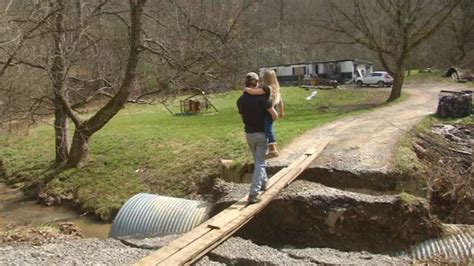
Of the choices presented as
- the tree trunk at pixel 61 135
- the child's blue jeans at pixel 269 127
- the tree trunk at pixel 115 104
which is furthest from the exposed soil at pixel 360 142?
the tree trunk at pixel 61 135

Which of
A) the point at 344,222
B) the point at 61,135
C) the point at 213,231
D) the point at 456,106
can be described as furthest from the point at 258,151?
the point at 456,106

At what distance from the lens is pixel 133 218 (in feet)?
35.9

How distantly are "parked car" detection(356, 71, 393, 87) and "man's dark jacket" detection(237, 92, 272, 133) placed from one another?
4249 centimetres

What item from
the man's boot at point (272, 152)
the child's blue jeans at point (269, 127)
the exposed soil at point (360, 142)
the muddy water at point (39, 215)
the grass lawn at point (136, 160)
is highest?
the child's blue jeans at point (269, 127)

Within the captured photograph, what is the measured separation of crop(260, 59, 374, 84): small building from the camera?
57.7 meters

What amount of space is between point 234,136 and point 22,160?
10.0 m

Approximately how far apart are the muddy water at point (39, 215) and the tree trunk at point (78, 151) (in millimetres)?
2205

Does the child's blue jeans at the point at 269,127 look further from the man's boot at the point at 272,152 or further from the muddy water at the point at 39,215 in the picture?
the muddy water at the point at 39,215

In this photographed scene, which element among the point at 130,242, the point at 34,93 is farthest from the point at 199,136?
the point at 130,242

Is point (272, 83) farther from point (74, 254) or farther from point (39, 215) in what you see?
point (39, 215)

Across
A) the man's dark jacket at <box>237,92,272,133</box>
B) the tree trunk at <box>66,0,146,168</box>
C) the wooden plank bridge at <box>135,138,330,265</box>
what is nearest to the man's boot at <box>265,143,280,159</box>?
the wooden plank bridge at <box>135,138,330,265</box>

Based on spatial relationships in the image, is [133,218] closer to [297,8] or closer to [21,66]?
[21,66]

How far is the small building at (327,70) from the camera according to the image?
5769 centimetres

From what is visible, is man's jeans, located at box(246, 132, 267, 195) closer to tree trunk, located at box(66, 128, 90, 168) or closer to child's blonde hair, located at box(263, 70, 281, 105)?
child's blonde hair, located at box(263, 70, 281, 105)
